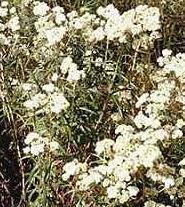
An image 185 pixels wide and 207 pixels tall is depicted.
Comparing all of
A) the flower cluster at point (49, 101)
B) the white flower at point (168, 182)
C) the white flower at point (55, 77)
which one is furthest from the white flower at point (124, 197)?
the white flower at point (55, 77)

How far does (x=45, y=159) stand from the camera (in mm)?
3578

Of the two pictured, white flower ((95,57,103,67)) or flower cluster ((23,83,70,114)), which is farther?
white flower ((95,57,103,67))

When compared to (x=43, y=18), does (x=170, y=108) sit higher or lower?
lower

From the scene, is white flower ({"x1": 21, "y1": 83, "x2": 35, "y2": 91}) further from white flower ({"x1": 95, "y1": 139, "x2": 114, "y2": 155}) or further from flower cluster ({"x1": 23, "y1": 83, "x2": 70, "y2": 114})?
white flower ({"x1": 95, "y1": 139, "x2": 114, "y2": 155})

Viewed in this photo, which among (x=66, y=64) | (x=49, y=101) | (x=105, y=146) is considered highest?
(x=66, y=64)

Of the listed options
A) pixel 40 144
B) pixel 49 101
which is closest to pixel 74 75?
pixel 49 101

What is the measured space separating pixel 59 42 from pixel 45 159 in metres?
0.84

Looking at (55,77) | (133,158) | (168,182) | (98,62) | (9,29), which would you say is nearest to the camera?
(133,158)

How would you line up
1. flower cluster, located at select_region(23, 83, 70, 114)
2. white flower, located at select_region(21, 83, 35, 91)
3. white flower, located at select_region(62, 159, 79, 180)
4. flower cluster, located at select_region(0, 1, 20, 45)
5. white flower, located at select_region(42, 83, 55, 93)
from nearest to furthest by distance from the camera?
white flower, located at select_region(62, 159, 79, 180)
flower cluster, located at select_region(23, 83, 70, 114)
white flower, located at select_region(42, 83, 55, 93)
white flower, located at select_region(21, 83, 35, 91)
flower cluster, located at select_region(0, 1, 20, 45)

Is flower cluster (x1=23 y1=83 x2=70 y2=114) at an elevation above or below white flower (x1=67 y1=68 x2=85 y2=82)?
below

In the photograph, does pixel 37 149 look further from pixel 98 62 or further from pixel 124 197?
pixel 98 62

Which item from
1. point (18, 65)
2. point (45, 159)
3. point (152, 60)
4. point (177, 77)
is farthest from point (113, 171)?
point (152, 60)

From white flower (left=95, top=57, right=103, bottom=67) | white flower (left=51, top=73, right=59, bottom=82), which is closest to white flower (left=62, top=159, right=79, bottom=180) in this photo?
white flower (left=51, top=73, right=59, bottom=82)

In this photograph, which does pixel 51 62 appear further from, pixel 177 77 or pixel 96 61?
pixel 177 77
